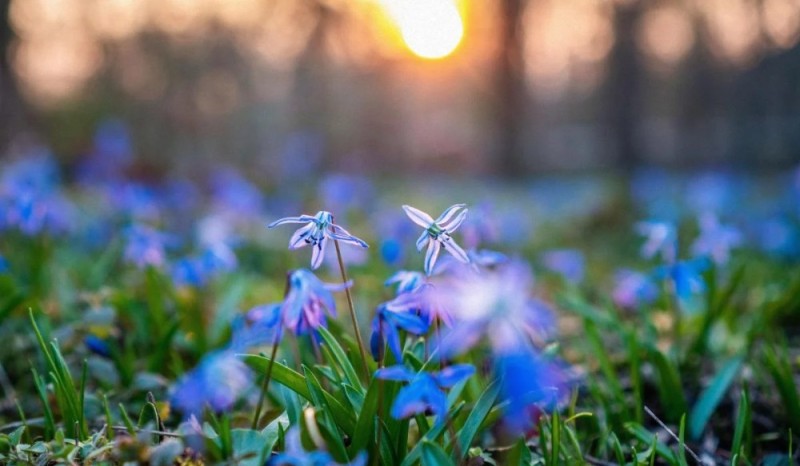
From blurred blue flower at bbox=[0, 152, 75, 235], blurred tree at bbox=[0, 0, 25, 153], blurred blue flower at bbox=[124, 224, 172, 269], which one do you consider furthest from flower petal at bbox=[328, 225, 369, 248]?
blurred tree at bbox=[0, 0, 25, 153]

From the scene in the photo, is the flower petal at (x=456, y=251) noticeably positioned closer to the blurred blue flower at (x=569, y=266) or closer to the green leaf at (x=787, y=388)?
the green leaf at (x=787, y=388)

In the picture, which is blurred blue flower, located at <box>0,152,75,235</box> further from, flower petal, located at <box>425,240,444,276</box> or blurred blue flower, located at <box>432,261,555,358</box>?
blurred blue flower, located at <box>432,261,555,358</box>

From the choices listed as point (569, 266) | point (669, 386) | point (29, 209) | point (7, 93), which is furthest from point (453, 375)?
point (7, 93)

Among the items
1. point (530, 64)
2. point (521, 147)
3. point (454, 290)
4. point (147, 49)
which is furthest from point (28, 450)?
point (530, 64)

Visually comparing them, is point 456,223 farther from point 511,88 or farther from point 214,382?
point 511,88

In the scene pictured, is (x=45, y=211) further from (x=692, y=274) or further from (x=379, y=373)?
(x=692, y=274)

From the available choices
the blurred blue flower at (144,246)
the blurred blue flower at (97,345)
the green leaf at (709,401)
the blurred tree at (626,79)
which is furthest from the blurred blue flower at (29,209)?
the blurred tree at (626,79)
